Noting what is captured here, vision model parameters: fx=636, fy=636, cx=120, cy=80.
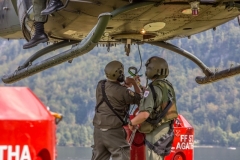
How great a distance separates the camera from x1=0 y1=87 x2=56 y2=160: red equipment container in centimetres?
267

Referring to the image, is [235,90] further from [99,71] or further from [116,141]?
[116,141]

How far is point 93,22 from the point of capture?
9648 millimetres

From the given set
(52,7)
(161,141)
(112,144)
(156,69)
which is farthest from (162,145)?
(52,7)

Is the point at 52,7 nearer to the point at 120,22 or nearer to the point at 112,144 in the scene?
the point at 120,22

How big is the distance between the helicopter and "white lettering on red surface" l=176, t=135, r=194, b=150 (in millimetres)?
1767

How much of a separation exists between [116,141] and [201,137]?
116503 mm

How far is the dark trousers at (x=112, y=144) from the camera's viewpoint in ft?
25.9

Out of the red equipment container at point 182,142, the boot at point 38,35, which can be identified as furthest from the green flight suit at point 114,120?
the red equipment container at point 182,142

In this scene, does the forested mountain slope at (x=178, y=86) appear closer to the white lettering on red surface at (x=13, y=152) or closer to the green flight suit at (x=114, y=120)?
the green flight suit at (x=114, y=120)

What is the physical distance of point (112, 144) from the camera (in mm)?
7902

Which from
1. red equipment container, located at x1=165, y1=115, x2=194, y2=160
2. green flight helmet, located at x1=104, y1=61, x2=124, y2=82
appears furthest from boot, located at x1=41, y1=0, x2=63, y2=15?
red equipment container, located at x1=165, y1=115, x2=194, y2=160

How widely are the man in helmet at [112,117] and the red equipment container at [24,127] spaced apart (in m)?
5.08

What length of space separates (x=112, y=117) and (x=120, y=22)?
7.08ft

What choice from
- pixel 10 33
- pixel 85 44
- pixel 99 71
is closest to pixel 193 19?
pixel 85 44
